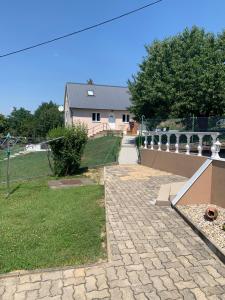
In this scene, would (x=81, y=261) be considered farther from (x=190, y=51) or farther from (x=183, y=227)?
(x=190, y=51)

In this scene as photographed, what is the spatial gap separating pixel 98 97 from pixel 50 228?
35877mm

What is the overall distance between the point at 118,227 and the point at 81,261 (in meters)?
1.44

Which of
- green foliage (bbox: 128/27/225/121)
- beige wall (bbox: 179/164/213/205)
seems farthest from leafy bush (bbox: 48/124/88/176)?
green foliage (bbox: 128/27/225/121)

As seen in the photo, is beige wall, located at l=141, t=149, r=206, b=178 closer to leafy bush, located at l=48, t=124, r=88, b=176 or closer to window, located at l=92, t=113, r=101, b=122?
leafy bush, located at l=48, t=124, r=88, b=176

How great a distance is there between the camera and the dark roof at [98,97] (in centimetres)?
3888

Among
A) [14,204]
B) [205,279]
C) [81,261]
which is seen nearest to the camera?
[205,279]

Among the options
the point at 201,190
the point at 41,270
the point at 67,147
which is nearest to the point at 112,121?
the point at 67,147

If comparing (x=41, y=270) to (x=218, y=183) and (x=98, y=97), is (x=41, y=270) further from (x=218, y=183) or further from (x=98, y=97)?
(x=98, y=97)

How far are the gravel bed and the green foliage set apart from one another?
11104mm

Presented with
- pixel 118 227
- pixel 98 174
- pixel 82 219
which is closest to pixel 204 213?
pixel 118 227

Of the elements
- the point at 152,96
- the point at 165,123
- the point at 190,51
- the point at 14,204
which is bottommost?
the point at 14,204

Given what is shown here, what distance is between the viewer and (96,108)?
3859 cm

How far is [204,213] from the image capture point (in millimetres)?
6324

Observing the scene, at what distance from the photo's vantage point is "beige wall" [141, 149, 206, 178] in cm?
1002
